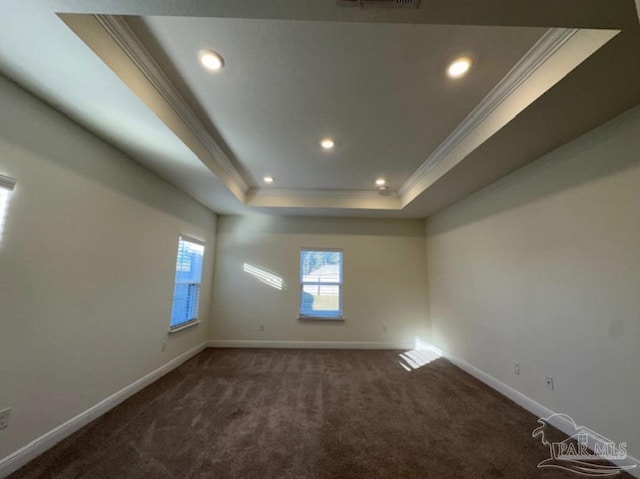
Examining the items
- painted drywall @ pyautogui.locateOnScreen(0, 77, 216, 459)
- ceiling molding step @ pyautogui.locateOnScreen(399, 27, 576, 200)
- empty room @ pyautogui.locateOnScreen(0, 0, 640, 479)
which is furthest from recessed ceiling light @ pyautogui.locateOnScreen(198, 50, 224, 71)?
ceiling molding step @ pyautogui.locateOnScreen(399, 27, 576, 200)

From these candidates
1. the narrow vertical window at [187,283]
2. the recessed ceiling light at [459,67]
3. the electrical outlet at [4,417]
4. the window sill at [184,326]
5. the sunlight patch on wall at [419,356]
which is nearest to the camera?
the electrical outlet at [4,417]

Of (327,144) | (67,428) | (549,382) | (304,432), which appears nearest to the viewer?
(67,428)

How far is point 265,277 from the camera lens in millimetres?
5121

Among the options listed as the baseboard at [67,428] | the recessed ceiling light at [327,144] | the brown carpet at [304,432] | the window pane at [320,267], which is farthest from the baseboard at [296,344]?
the recessed ceiling light at [327,144]

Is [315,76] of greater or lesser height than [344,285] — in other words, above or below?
above

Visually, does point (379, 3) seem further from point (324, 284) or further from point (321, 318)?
point (321, 318)

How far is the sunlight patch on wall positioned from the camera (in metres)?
4.09

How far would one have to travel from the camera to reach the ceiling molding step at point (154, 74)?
1547mm

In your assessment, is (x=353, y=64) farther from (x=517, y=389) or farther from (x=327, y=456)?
(x=517, y=389)

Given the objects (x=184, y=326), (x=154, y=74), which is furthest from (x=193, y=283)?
(x=154, y=74)

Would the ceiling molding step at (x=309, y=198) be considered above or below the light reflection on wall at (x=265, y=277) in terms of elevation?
above

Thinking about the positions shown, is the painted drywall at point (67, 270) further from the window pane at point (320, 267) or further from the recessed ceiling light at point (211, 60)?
the window pane at point (320, 267)

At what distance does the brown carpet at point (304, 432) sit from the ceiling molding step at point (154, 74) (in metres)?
2.67

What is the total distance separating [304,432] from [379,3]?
290 cm
